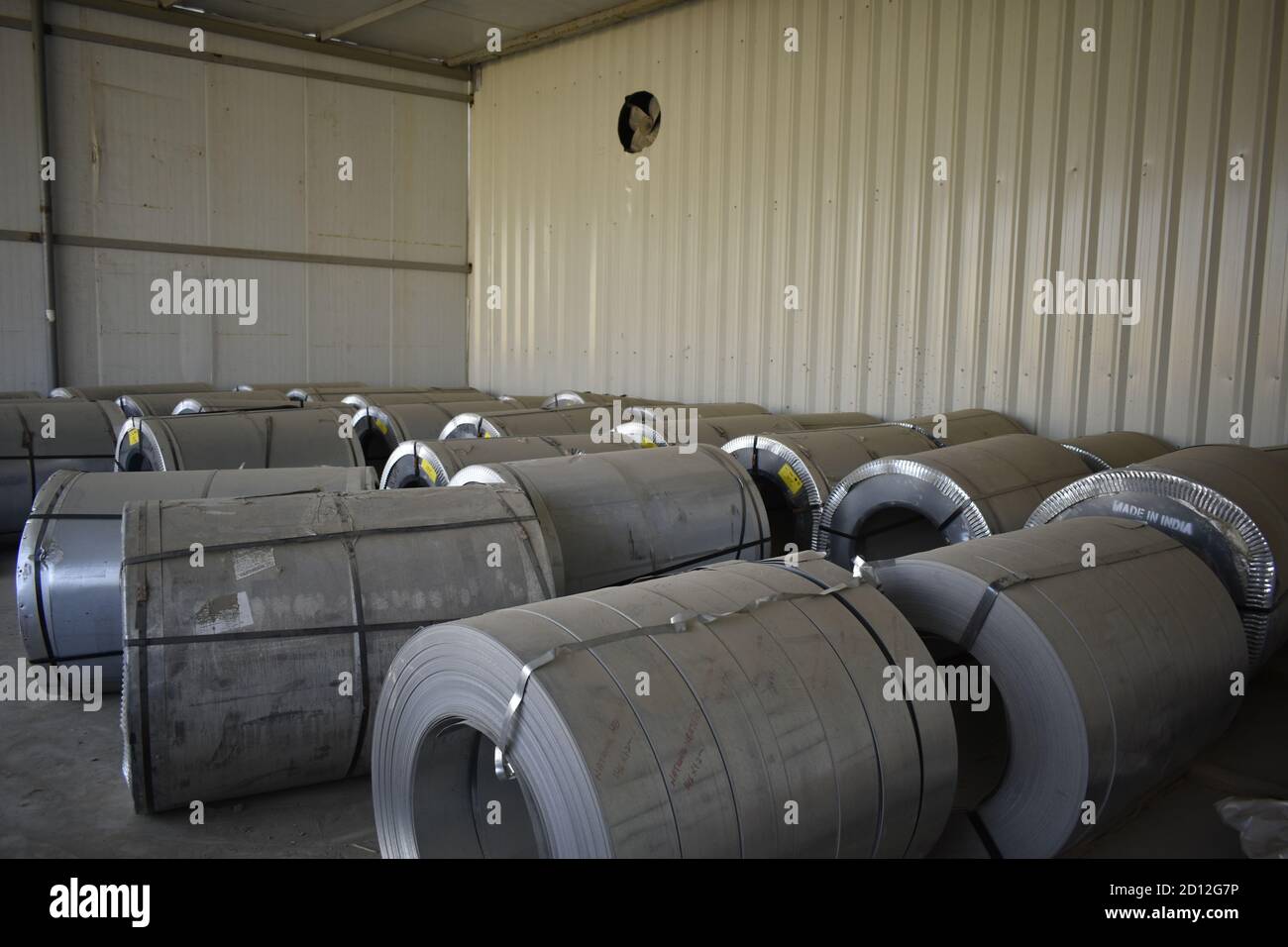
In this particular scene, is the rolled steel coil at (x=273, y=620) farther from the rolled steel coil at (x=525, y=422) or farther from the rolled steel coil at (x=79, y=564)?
the rolled steel coil at (x=525, y=422)

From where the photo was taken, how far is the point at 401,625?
10.5 ft

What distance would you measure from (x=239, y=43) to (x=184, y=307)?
2.81 meters

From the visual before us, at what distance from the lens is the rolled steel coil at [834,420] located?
681 centimetres

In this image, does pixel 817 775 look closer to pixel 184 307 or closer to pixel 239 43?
pixel 184 307

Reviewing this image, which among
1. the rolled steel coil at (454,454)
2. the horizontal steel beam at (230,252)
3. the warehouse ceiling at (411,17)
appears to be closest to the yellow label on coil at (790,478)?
the rolled steel coil at (454,454)

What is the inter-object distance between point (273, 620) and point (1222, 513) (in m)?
3.39

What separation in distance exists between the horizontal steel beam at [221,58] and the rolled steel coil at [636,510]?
7.89 m

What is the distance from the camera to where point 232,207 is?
1009 centimetres

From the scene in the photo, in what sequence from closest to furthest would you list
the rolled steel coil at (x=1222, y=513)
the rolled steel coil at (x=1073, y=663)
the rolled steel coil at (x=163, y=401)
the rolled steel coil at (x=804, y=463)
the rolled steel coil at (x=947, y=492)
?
the rolled steel coil at (x=1073, y=663) → the rolled steel coil at (x=1222, y=513) → the rolled steel coil at (x=947, y=492) → the rolled steel coil at (x=804, y=463) → the rolled steel coil at (x=163, y=401)

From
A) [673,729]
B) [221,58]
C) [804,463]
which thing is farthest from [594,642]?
[221,58]

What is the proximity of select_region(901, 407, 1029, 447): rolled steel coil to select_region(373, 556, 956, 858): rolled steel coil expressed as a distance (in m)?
3.37

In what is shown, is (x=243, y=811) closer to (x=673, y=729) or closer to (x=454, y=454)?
(x=673, y=729)

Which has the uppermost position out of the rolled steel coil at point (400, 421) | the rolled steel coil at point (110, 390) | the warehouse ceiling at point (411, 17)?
the warehouse ceiling at point (411, 17)

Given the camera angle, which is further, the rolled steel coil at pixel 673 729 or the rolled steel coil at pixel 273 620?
the rolled steel coil at pixel 273 620
